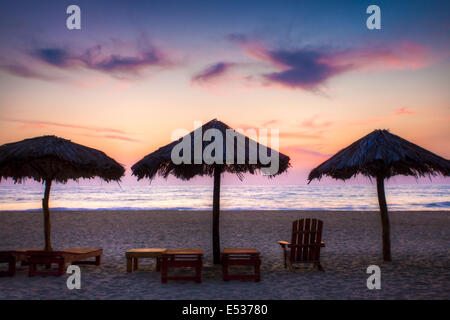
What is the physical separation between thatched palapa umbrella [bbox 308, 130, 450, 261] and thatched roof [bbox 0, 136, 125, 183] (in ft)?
13.6

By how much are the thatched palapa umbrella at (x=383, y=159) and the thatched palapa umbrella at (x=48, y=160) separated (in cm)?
416

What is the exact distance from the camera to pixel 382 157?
6828 mm

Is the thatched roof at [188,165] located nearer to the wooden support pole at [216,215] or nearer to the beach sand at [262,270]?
the wooden support pole at [216,215]

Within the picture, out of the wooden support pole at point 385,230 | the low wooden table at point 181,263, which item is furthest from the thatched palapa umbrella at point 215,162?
the wooden support pole at point 385,230

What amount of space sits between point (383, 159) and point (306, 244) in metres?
2.07

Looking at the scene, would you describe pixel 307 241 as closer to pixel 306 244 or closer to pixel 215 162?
pixel 306 244

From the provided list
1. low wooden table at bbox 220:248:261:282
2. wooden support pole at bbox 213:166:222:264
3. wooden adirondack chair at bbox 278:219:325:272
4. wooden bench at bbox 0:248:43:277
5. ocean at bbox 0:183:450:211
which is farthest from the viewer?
ocean at bbox 0:183:450:211

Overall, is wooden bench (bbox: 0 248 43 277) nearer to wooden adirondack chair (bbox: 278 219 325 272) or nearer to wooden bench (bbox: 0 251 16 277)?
wooden bench (bbox: 0 251 16 277)

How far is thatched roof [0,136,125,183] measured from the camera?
638 centimetres

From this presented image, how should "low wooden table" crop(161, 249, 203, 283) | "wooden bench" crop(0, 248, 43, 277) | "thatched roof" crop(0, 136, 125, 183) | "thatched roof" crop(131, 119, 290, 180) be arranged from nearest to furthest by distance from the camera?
"low wooden table" crop(161, 249, 203, 283) → "wooden bench" crop(0, 248, 43, 277) → "thatched roof" crop(0, 136, 125, 183) → "thatched roof" crop(131, 119, 290, 180)

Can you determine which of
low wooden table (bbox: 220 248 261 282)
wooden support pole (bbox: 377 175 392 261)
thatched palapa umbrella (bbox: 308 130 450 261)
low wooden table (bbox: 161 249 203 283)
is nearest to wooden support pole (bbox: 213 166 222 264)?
low wooden table (bbox: 220 248 261 282)

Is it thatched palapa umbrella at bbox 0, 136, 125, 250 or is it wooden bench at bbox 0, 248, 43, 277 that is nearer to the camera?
wooden bench at bbox 0, 248, 43, 277

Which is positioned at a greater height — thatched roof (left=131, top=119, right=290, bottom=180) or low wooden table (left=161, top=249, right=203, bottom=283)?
thatched roof (left=131, top=119, right=290, bottom=180)

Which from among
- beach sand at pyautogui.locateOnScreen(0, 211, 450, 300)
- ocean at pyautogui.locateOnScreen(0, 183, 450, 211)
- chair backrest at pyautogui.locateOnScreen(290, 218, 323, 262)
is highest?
chair backrest at pyautogui.locateOnScreen(290, 218, 323, 262)
